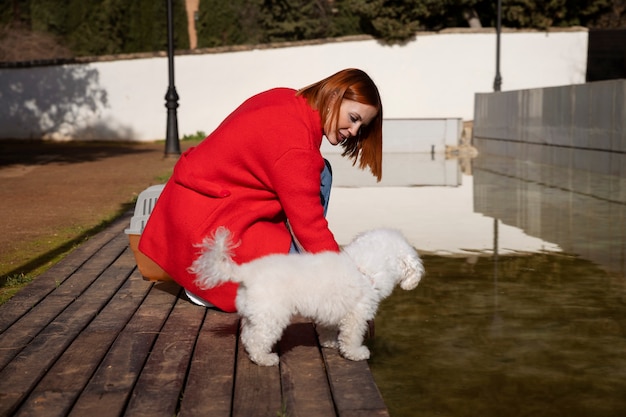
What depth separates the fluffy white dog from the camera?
3270mm

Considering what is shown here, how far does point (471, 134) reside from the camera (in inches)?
854

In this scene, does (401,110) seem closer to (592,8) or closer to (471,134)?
(471,134)

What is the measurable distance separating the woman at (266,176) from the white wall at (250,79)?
22118mm

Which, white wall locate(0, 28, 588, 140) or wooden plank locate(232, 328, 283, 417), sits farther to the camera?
white wall locate(0, 28, 588, 140)

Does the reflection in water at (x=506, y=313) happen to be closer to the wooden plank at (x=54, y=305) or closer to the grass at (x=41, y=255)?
the wooden plank at (x=54, y=305)

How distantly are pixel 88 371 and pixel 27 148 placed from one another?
20.0 m

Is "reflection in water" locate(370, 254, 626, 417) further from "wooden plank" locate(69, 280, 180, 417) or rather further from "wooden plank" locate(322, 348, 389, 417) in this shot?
"wooden plank" locate(69, 280, 180, 417)

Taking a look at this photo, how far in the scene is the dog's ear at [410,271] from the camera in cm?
348

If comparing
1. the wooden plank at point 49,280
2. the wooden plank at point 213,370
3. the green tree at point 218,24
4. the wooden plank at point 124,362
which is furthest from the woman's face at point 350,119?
the green tree at point 218,24

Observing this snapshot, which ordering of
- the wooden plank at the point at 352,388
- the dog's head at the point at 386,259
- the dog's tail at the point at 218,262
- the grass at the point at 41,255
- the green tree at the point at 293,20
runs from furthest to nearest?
the green tree at the point at 293,20, the grass at the point at 41,255, the dog's head at the point at 386,259, the dog's tail at the point at 218,262, the wooden plank at the point at 352,388

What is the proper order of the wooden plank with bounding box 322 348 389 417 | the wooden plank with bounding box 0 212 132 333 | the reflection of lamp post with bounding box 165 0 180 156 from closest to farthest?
the wooden plank with bounding box 322 348 389 417
the wooden plank with bounding box 0 212 132 333
the reflection of lamp post with bounding box 165 0 180 156

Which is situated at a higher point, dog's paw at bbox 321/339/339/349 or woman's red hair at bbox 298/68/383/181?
woman's red hair at bbox 298/68/383/181

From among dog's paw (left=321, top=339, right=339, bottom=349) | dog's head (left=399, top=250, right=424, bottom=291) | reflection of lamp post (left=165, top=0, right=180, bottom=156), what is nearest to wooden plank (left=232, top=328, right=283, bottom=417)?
dog's paw (left=321, top=339, right=339, bottom=349)

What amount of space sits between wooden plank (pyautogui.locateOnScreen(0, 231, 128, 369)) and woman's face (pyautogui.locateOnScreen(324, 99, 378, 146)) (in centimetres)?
156
